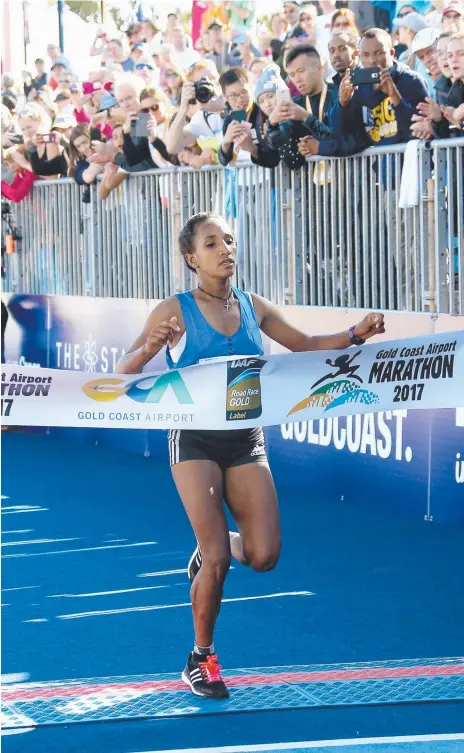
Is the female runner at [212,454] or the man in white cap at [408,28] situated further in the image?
the man in white cap at [408,28]

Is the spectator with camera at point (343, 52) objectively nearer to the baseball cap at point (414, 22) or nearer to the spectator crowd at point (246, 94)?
the spectator crowd at point (246, 94)

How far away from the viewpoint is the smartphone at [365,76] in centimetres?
987

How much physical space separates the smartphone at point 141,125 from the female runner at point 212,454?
23.8ft

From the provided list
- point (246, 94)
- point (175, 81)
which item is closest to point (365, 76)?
point (246, 94)

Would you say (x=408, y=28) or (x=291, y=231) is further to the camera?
(x=408, y=28)

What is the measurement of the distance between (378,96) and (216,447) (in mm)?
4852

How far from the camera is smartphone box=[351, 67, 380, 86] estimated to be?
9.87 meters

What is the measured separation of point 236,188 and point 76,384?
593 centimetres

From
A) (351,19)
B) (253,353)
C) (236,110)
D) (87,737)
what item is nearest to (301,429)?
(236,110)

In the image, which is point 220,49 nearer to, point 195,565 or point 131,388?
point 131,388

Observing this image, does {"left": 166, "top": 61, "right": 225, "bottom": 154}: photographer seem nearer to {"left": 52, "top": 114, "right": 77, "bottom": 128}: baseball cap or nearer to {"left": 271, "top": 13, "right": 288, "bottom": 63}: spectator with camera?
{"left": 271, "top": 13, "right": 288, "bottom": 63}: spectator with camera

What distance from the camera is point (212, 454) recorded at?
598 centimetres

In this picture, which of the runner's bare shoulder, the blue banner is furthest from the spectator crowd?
the runner's bare shoulder

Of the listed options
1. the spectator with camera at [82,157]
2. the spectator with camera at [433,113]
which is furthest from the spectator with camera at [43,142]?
the spectator with camera at [433,113]
